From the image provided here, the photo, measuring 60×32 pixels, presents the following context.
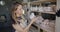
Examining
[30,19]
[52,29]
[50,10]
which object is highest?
[50,10]

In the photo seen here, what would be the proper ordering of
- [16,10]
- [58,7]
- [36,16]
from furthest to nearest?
[36,16]
[16,10]
[58,7]

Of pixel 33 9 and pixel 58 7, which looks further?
pixel 33 9

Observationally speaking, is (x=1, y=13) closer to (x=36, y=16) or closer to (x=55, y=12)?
(x=36, y=16)

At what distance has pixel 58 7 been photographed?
1.54 metres

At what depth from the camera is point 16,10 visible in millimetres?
1640

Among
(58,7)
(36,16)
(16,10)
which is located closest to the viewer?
(58,7)

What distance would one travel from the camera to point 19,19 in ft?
5.46

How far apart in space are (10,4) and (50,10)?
55 cm

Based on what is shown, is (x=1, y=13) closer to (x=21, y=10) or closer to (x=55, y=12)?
(x=21, y=10)

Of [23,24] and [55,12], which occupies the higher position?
[55,12]

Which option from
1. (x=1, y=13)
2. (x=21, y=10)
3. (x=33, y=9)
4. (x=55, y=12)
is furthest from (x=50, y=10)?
(x=1, y=13)

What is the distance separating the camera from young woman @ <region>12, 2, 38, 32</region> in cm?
164

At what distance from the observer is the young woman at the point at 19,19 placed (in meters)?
1.64

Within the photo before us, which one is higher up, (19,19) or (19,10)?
(19,10)
